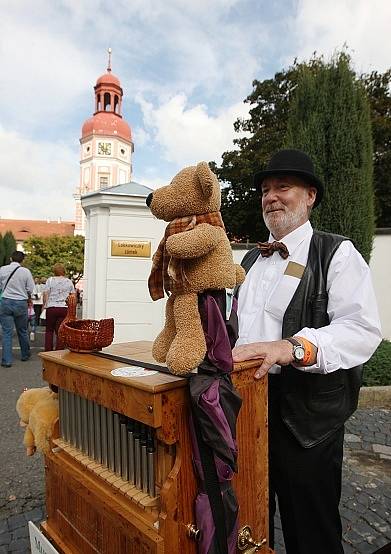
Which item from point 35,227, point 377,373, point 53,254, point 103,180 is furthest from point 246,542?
point 35,227

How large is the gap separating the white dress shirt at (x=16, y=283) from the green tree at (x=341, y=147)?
441 centimetres

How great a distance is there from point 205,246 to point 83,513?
1.14 meters

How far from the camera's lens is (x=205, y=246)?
1117 mm

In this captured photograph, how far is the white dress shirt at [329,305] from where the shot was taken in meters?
1.38

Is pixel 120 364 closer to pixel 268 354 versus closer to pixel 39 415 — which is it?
pixel 268 354

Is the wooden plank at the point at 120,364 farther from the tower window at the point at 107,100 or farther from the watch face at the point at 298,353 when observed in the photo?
the tower window at the point at 107,100

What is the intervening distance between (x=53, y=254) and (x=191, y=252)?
116 ft

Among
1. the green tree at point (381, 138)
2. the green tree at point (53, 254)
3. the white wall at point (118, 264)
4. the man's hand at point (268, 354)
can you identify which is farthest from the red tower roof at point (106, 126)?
the man's hand at point (268, 354)

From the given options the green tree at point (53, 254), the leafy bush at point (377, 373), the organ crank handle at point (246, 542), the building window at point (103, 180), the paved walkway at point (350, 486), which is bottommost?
the paved walkway at point (350, 486)

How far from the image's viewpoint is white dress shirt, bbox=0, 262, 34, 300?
243 inches

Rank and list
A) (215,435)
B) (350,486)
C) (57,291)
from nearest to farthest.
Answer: (215,435), (350,486), (57,291)

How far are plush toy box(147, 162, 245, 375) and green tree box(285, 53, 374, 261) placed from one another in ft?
14.6

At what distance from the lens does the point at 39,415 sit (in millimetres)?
1745

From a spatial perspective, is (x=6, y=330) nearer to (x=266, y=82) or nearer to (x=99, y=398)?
(x=99, y=398)
